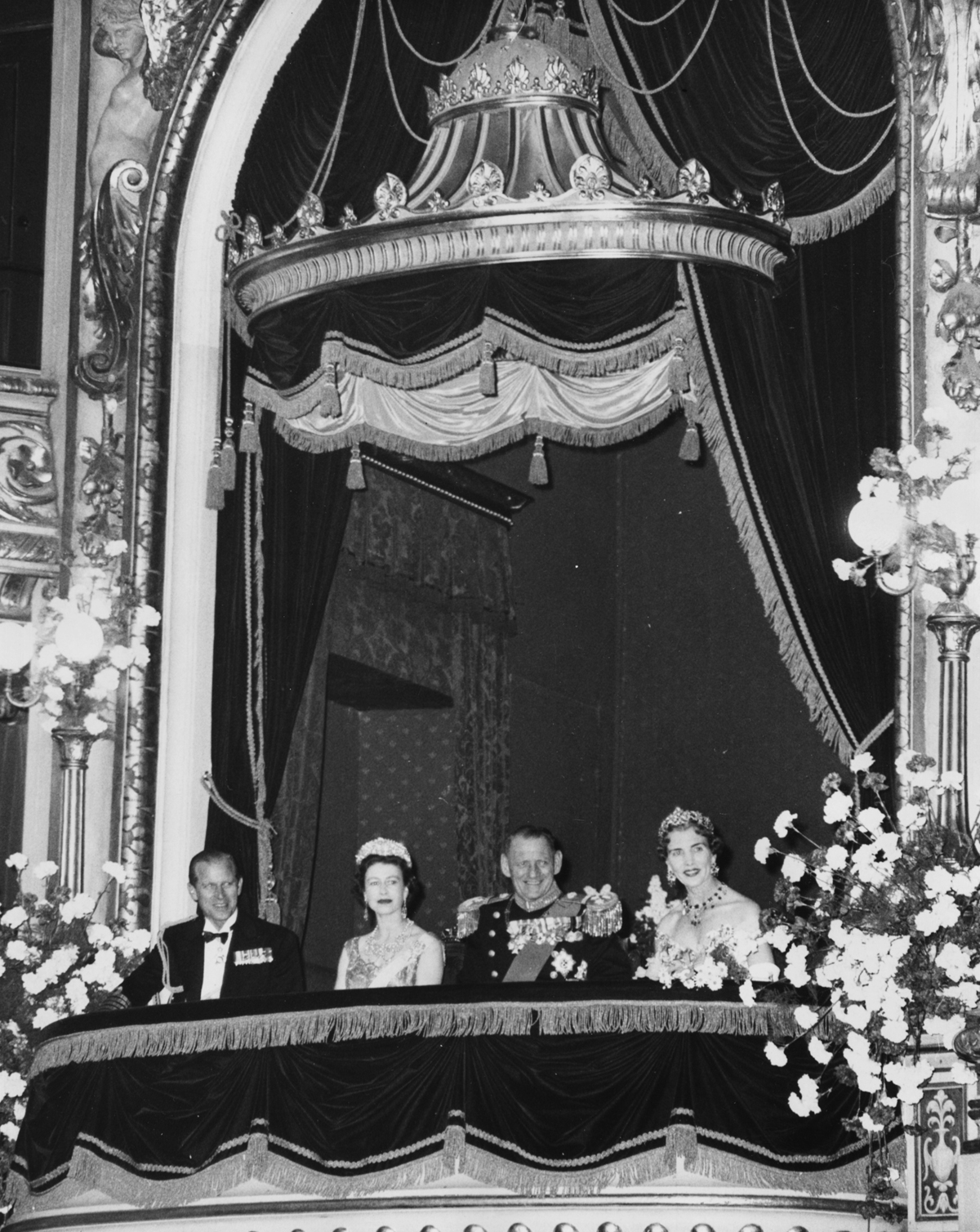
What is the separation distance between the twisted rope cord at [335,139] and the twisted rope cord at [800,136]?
1.86m

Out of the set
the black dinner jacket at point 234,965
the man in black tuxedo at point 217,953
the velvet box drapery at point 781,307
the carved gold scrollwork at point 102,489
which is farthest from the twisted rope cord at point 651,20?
the black dinner jacket at point 234,965

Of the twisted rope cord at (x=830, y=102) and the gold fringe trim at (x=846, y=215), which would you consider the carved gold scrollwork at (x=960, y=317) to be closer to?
the gold fringe trim at (x=846, y=215)

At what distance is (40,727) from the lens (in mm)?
11398

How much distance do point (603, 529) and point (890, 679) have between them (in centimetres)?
526

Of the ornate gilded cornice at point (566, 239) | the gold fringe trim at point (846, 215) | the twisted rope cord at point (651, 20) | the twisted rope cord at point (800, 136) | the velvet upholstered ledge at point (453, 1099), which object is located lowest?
the velvet upholstered ledge at point (453, 1099)

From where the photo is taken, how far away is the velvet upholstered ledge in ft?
27.6

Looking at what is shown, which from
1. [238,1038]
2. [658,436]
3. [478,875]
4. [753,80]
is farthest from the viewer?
[658,436]

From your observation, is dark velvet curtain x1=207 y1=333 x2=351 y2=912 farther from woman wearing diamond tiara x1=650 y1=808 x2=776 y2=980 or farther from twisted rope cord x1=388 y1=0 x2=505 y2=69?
woman wearing diamond tiara x1=650 y1=808 x2=776 y2=980

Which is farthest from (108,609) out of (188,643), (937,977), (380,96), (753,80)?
(937,977)

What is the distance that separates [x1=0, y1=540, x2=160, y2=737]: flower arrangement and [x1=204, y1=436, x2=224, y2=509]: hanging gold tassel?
0.43 metres

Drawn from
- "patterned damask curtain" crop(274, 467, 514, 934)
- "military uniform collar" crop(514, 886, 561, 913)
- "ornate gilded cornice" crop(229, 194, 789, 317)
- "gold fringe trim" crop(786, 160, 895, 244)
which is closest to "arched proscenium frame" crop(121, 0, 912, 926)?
"patterned damask curtain" crop(274, 467, 514, 934)

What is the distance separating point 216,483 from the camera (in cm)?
1095

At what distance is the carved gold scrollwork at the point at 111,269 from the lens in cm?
1154

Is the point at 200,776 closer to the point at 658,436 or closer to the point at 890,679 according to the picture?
the point at 890,679
